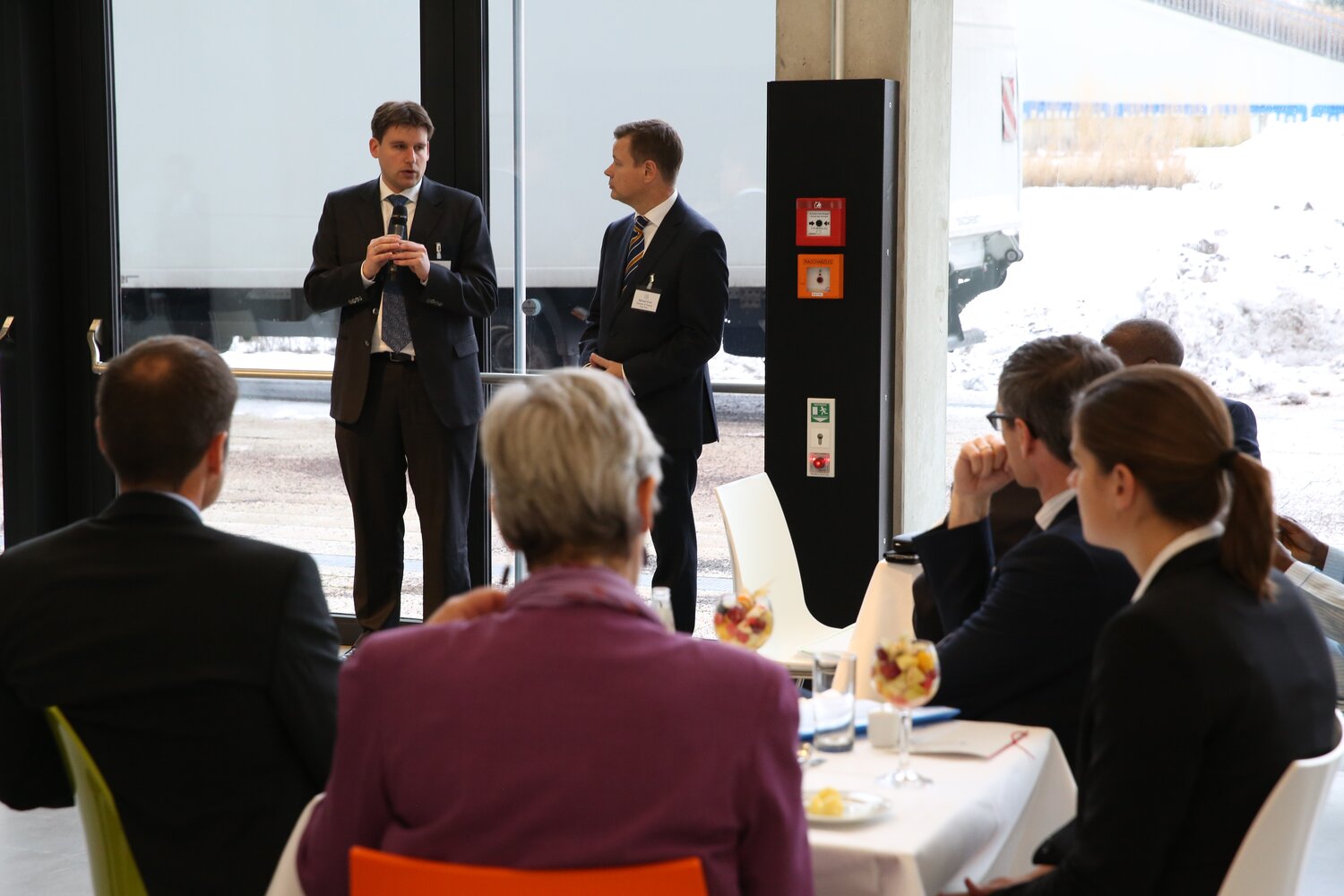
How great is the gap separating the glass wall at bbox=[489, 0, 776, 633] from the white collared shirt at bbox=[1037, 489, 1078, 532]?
3.15m

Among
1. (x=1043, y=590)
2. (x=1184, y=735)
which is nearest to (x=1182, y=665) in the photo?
(x=1184, y=735)

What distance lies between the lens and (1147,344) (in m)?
4.02

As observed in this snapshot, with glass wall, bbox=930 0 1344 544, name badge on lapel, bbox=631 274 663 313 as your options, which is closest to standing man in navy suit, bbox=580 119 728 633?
name badge on lapel, bbox=631 274 663 313

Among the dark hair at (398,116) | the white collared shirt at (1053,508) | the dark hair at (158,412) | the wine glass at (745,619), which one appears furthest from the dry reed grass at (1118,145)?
the dark hair at (158,412)

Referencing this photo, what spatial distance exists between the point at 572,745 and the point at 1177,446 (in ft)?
3.14

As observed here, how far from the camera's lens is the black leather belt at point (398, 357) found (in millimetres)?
5316

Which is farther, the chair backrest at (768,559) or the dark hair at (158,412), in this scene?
the chair backrest at (768,559)

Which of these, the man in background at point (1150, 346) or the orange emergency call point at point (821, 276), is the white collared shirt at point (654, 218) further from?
the man in background at point (1150, 346)

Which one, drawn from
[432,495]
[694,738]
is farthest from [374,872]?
[432,495]

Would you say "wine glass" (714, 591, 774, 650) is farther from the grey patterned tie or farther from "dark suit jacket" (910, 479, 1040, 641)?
the grey patterned tie

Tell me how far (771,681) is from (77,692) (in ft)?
3.22

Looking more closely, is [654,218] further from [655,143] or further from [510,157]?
[510,157]

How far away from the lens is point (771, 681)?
152 centimetres

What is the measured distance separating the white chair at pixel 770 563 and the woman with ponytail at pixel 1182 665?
218cm
